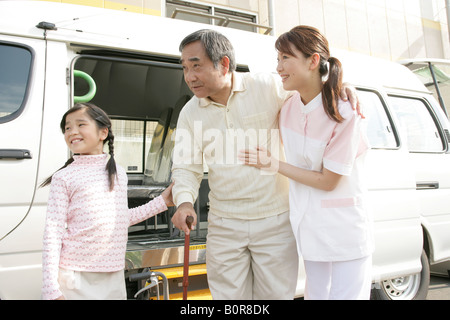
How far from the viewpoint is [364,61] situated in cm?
361

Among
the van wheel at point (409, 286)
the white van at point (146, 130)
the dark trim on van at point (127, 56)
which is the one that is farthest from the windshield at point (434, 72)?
the dark trim on van at point (127, 56)

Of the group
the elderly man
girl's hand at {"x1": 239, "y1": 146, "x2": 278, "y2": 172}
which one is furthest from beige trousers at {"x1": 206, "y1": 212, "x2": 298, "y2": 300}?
girl's hand at {"x1": 239, "y1": 146, "x2": 278, "y2": 172}

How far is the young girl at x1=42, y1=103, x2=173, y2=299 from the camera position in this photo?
1.57 m

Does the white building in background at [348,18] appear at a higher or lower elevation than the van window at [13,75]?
higher

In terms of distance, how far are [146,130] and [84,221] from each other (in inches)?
138

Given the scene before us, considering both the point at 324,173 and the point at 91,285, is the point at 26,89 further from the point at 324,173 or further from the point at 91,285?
the point at 324,173

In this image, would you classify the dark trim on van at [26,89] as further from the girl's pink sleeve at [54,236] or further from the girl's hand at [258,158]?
the girl's hand at [258,158]

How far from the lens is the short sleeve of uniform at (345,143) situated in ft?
5.19

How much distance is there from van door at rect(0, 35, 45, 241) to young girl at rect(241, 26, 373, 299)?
4.25ft

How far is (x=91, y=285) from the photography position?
1621 mm

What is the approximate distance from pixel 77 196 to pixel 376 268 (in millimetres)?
2544

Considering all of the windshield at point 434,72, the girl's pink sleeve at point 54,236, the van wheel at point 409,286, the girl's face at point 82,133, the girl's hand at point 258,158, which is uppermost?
the windshield at point 434,72

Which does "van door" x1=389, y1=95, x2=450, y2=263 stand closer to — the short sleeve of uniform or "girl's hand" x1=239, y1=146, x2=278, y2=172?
the short sleeve of uniform
